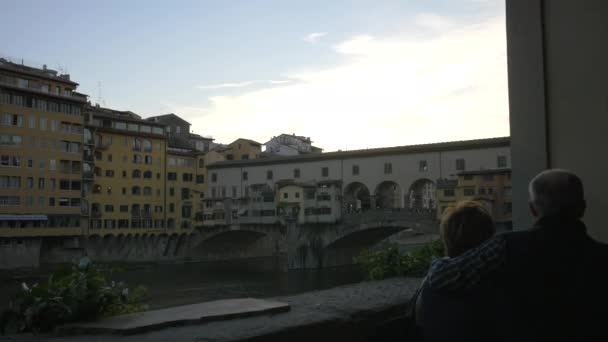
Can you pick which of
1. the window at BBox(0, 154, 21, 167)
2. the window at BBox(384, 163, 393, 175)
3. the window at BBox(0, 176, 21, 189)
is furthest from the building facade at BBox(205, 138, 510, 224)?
the window at BBox(0, 154, 21, 167)

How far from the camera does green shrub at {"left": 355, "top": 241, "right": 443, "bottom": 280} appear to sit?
399 cm

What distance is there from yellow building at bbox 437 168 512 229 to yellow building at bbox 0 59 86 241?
24132 millimetres

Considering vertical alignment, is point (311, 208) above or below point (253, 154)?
below

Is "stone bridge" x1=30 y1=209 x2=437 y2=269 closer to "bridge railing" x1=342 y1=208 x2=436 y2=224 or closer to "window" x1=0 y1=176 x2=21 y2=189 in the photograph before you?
"bridge railing" x1=342 y1=208 x2=436 y2=224

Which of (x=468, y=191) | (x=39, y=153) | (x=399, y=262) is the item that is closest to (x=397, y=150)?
(x=468, y=191)

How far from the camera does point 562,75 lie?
3080mm

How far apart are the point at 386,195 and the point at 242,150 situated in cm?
1638

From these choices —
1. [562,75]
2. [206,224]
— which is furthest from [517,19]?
[206,224]

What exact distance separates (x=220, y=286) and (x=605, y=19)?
30221 millimetres

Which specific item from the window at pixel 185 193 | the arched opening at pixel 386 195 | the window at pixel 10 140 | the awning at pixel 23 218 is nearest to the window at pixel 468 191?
the arched opening at pixel 386 195

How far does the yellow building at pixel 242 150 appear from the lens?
2315 inches

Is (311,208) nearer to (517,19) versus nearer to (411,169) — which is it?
(411,169)

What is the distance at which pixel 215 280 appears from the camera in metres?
35.1

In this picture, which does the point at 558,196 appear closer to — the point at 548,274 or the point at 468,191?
the point at 548,274
